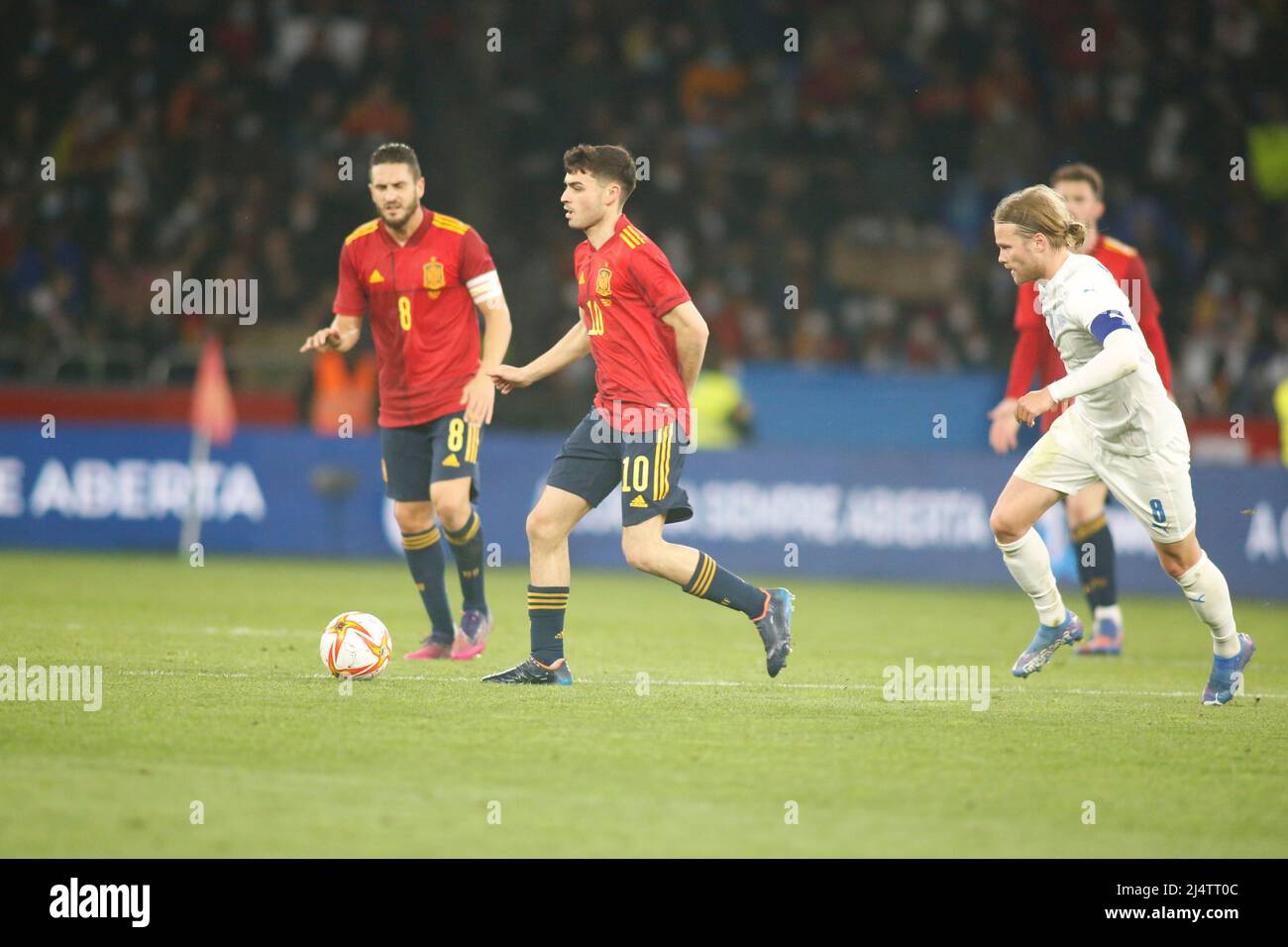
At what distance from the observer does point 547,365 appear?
319 inches

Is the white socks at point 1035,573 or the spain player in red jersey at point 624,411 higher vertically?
the spain player in red jersey at point 624,411

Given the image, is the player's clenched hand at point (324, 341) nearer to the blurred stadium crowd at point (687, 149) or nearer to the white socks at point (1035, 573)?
the white socks at point (1035, 573)

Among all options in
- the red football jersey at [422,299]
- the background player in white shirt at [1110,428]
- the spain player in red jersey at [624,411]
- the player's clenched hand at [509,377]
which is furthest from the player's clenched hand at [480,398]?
the background player in white shirt at [1110,428]

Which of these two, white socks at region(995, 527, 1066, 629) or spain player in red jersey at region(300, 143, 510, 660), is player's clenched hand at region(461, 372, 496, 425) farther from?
white socks at region(995, 527, 1066, 629)

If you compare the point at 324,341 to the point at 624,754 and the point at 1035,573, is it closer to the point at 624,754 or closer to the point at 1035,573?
the point at 624,754

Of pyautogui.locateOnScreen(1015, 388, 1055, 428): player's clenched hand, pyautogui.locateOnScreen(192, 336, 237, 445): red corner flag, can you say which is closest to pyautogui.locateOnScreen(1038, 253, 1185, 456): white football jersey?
pyautogui.locateOnScreen(1015, 388, 1055, 428): player's clenched hand

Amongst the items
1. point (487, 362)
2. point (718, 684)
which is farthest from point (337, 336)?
point (718, 684)

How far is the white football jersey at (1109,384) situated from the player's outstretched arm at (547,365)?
2003 mm

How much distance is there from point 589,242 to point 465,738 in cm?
240

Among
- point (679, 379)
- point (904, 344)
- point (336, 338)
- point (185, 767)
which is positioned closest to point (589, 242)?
point (679, 379)

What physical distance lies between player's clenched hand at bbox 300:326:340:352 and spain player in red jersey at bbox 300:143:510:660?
0.31 ft

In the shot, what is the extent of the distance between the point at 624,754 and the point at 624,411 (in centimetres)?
189

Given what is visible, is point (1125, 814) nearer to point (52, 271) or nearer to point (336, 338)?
point (336, 338)

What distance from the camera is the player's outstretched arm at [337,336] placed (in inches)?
337
